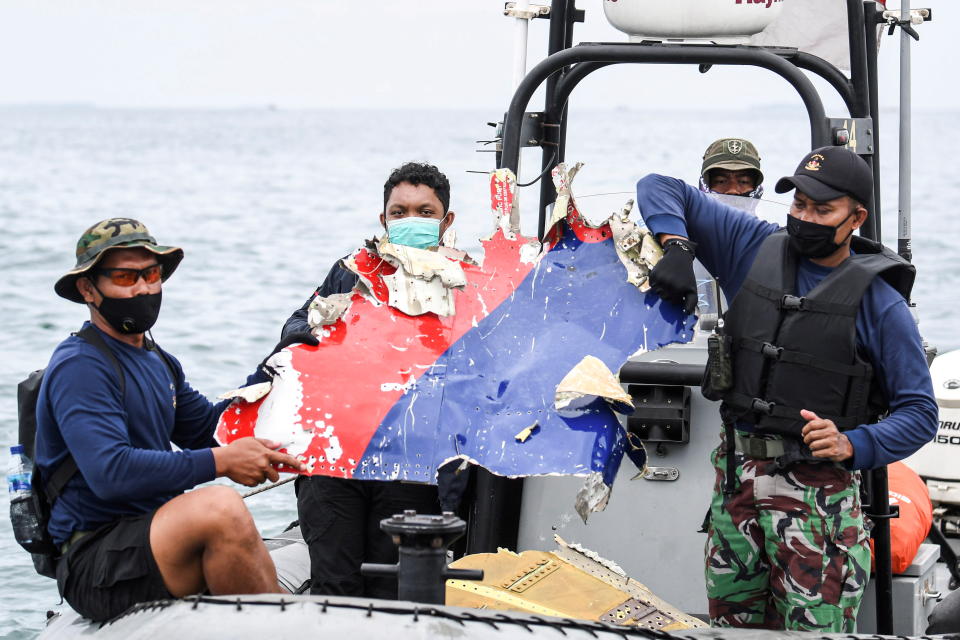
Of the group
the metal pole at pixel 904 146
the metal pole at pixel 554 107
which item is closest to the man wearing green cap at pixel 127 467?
the metal pole at pixel 554 107

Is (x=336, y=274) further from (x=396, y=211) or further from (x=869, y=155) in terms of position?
(x=869, y=155)

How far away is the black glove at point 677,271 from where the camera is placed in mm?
3820

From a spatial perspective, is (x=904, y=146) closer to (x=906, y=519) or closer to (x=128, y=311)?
(x=906, y=519)

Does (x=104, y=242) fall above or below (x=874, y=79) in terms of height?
below

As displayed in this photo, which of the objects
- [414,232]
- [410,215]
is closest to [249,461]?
[414,232]

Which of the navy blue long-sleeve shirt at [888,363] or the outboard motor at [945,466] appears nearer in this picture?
the navy blue long-sleeve shirt at [888,363]

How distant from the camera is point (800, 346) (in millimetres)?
3668

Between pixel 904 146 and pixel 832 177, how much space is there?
6.89 ft

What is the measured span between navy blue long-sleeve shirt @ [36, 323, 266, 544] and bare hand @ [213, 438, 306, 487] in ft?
0.12

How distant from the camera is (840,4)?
213 inches

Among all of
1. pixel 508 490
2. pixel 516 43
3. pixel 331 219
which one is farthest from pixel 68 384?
pixel 331 219

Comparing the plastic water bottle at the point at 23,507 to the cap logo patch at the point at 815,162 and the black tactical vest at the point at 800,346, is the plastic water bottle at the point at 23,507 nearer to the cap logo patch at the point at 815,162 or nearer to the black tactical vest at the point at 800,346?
the black tactical vest at the point at 800,346

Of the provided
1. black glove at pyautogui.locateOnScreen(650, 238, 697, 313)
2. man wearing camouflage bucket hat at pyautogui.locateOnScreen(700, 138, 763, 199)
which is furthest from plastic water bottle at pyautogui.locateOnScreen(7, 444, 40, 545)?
man wearing camouflage bucket hat at pyautogui.locateOnScreen(700, 138, 763, 199)

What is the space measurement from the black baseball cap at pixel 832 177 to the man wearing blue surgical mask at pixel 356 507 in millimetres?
1210
